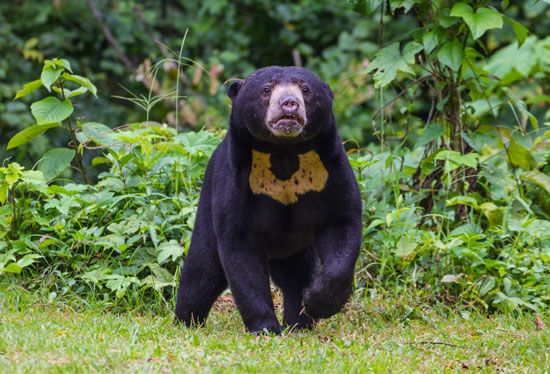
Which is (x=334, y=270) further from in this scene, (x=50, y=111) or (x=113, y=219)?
(x=50, y=111)

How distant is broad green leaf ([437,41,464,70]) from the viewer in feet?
20.3

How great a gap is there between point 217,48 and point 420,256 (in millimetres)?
7841

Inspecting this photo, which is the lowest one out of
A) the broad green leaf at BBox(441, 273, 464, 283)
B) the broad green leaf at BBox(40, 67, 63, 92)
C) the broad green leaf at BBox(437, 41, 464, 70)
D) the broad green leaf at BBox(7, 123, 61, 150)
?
the broad green leaf at BBox(441, 273, 464, 283)

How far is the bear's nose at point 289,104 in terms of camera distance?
186 inches

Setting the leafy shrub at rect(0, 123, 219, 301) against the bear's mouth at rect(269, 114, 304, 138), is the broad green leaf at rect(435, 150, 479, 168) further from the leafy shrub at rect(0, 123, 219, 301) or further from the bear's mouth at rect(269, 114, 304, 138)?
the bear's mouth at rect(269, 114, 304, 138)

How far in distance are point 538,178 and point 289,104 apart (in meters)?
2.67

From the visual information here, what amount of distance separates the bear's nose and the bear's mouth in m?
0.03

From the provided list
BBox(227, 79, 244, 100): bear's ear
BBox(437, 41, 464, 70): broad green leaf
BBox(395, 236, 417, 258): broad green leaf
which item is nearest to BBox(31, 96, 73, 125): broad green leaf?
BBox(227, 79, 244, 100): bear's ear

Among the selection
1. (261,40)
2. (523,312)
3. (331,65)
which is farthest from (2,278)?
(261,40)

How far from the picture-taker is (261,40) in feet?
45.3

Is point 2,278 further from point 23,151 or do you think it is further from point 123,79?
point 123,79

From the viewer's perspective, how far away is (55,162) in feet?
21.4

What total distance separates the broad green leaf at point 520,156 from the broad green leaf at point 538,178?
0.05 metres

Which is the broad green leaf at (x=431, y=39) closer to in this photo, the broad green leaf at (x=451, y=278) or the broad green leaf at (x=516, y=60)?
the broad green leaf at (x=451, y=278)
